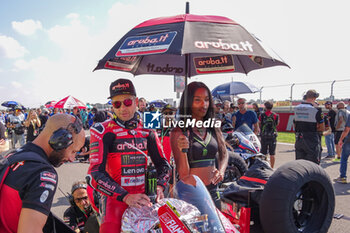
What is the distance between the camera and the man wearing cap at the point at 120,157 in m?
2.06

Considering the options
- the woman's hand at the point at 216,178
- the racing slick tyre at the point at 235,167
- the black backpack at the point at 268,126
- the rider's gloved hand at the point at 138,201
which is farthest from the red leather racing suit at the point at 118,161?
the black backpack at the point at 268,126

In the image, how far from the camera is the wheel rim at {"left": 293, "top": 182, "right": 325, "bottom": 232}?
2.88m

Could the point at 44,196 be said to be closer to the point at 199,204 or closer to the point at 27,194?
the point at 27,194

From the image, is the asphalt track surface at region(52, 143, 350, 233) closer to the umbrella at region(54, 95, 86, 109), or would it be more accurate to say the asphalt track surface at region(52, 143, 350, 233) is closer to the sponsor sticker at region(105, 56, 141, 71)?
the sponsor sticker at region(105, 56, 141, 71)

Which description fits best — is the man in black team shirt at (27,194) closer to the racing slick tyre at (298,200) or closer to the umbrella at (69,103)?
the racing slick tyre at (298,200)

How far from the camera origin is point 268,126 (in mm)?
7352

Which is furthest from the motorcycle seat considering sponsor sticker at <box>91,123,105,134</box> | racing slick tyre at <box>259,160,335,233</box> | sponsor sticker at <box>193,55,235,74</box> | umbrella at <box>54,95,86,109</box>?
umbrella at <box>54,95,86,109</box>

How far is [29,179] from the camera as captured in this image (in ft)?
4.22

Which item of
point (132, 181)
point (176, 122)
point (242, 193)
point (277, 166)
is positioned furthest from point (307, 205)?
point (277, 166)

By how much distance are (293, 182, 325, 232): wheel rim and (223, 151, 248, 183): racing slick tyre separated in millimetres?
1661

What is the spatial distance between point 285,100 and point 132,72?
15.4 m

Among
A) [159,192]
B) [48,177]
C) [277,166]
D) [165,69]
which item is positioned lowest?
[277,166]

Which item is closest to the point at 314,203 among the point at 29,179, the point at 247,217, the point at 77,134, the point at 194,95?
the point at 247,217

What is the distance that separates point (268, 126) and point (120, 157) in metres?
6.03
